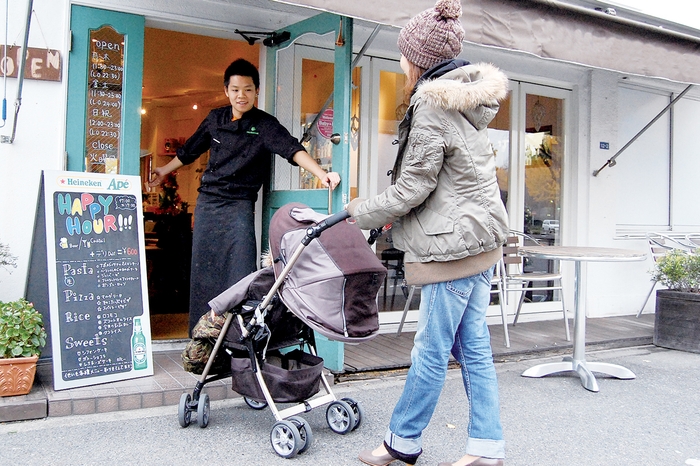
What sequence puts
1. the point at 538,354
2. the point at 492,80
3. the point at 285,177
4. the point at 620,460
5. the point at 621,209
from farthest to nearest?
1. the point at 621,209
2. the point at 538,354
3. the point at 285,177
4. the point at 620,460
5. the point at 492,80

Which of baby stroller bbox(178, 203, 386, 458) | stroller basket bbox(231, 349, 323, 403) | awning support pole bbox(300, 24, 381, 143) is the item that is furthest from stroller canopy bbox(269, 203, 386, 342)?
awning support pole bbox(300, 24, 381, 143)

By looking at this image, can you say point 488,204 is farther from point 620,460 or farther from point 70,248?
point 70,248

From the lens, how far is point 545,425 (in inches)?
148

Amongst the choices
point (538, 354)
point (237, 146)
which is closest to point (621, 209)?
point (538, 354)

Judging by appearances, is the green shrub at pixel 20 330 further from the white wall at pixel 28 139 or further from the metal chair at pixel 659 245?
the metal chair at pixel 659 245

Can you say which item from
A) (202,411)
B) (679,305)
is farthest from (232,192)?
(679,305)

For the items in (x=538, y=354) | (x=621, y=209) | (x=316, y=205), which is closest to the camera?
(x=316, y=205)

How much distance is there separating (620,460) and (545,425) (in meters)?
0.56

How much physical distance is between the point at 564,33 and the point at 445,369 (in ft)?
9.45

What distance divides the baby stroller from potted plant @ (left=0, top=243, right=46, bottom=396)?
3.19ft

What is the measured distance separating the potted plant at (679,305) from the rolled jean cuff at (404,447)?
4.05 metres

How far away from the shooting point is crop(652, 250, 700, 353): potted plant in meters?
5.85

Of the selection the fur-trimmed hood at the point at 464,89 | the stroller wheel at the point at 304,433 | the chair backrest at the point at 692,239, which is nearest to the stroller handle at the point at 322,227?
the fur-trimmed hood at the point at 464,89

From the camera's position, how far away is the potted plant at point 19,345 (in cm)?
360
